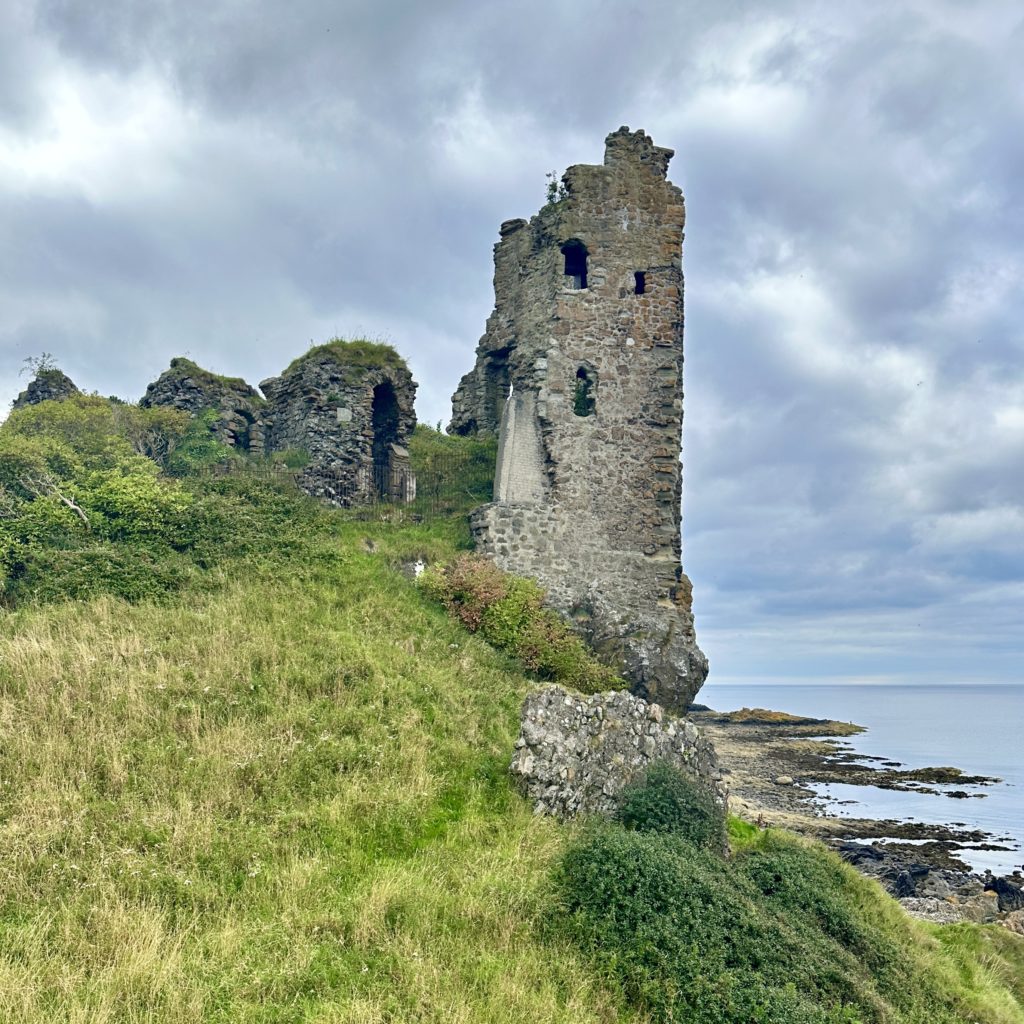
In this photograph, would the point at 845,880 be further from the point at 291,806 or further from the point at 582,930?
the point at 291,806

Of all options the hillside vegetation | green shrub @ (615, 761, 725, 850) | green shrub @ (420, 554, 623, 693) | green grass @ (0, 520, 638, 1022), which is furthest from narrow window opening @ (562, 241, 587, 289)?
green shrub @ (615, 761, 725, 850)

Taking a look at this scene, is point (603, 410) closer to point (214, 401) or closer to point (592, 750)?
point (592, 750)

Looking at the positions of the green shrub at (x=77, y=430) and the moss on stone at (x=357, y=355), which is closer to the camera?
the green shrub at (x=77, y=430)

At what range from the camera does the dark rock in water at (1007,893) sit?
56.4 feet

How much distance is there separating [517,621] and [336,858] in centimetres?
818

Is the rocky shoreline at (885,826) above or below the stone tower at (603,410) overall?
below

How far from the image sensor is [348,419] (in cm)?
2100

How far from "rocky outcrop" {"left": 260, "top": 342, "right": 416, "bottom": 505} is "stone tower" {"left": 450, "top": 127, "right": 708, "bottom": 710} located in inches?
175

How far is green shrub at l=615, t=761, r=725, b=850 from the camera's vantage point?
9711mm

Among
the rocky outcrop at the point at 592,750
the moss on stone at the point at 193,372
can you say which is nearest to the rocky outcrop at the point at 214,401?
the moss on stone at the point at 193,372

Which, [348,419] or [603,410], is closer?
[603,410]

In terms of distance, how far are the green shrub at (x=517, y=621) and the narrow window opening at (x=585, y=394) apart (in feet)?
15.9

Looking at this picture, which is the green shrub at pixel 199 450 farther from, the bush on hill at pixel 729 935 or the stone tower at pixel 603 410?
the bush on hill at pixel 729 935

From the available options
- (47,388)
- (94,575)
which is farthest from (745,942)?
(47,388)
